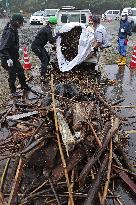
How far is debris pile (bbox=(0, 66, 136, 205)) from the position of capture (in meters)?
4.82

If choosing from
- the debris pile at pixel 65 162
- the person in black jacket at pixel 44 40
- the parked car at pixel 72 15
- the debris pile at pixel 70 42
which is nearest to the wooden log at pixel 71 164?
the debris pile at pixel 65 162

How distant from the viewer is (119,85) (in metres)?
10.8

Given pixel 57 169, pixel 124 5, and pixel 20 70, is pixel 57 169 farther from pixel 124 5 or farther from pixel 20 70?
pixel 124 5

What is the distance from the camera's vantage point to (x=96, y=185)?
484cm

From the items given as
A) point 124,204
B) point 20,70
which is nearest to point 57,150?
point 124,204

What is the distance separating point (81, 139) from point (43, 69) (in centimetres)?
603

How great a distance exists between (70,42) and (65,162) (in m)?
6.72

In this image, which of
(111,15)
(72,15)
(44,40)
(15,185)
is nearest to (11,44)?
(44,40)

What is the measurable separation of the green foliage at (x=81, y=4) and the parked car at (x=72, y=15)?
33.4 m

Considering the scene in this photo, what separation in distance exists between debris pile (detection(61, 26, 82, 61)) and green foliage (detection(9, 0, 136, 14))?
37.5m

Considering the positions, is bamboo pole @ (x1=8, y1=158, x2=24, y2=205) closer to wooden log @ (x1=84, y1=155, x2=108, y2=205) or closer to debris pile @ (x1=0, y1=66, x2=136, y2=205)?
debris pile @ (x1=0, y1=66, x2=136, y2=205)

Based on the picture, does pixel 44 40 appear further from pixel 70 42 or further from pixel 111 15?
pixel 111 15

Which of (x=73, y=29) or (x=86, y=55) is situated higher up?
(x=73, y=29)

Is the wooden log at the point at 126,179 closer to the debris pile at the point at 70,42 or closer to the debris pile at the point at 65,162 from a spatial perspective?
the debris pile at the point at 65,162
